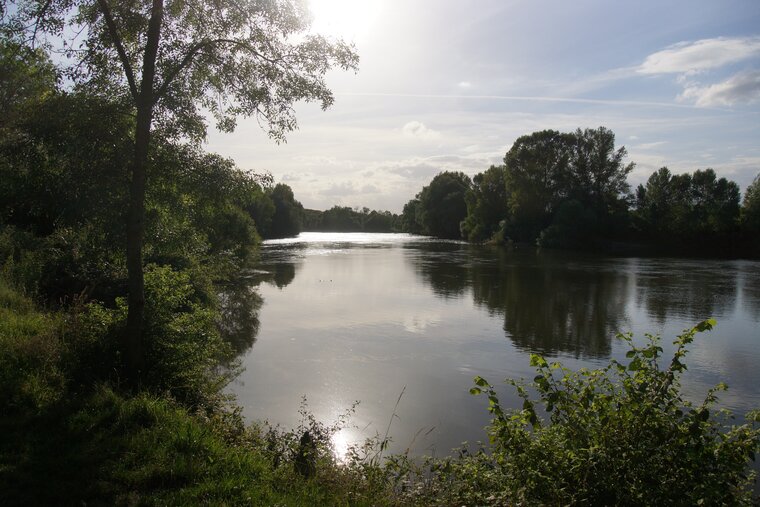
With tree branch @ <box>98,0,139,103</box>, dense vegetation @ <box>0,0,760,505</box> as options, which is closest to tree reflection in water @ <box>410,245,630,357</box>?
dense vegetation @ <box>0,0,760,505</box>

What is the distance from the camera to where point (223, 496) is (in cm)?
447

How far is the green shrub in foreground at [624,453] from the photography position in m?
4.51

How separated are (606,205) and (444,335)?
179 feet

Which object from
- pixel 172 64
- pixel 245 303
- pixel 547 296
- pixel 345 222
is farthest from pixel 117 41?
pixel 345 222

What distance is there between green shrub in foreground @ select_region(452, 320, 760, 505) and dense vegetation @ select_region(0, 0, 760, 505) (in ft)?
0.07

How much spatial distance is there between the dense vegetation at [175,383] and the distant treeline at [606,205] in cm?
5625

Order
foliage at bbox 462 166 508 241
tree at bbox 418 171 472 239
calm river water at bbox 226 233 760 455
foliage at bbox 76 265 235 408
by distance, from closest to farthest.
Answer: foliage at bbox 76 265 235 408 < calm river water at bbox 226 233 760 455 < foliage at bbox 462 166 508 241 < tree at bbox 418 171 472 239

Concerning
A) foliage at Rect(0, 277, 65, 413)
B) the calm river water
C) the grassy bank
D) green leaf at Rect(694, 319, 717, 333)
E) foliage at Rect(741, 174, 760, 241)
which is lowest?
the calm river water

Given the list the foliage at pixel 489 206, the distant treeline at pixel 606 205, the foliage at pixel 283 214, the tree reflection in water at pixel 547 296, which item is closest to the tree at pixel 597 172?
the distant treeline at pixel 606 205

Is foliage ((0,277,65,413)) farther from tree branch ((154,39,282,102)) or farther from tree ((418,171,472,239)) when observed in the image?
tree ((418,171,472,239))

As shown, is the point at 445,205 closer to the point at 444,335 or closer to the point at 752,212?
the point at 752,212

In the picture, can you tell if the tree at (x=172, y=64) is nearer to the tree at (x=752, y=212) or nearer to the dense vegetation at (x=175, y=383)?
the dense vegetation at (x=175, y=383)

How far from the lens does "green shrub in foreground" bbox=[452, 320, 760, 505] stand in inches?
177

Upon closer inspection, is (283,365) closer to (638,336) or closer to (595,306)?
(638,336)
